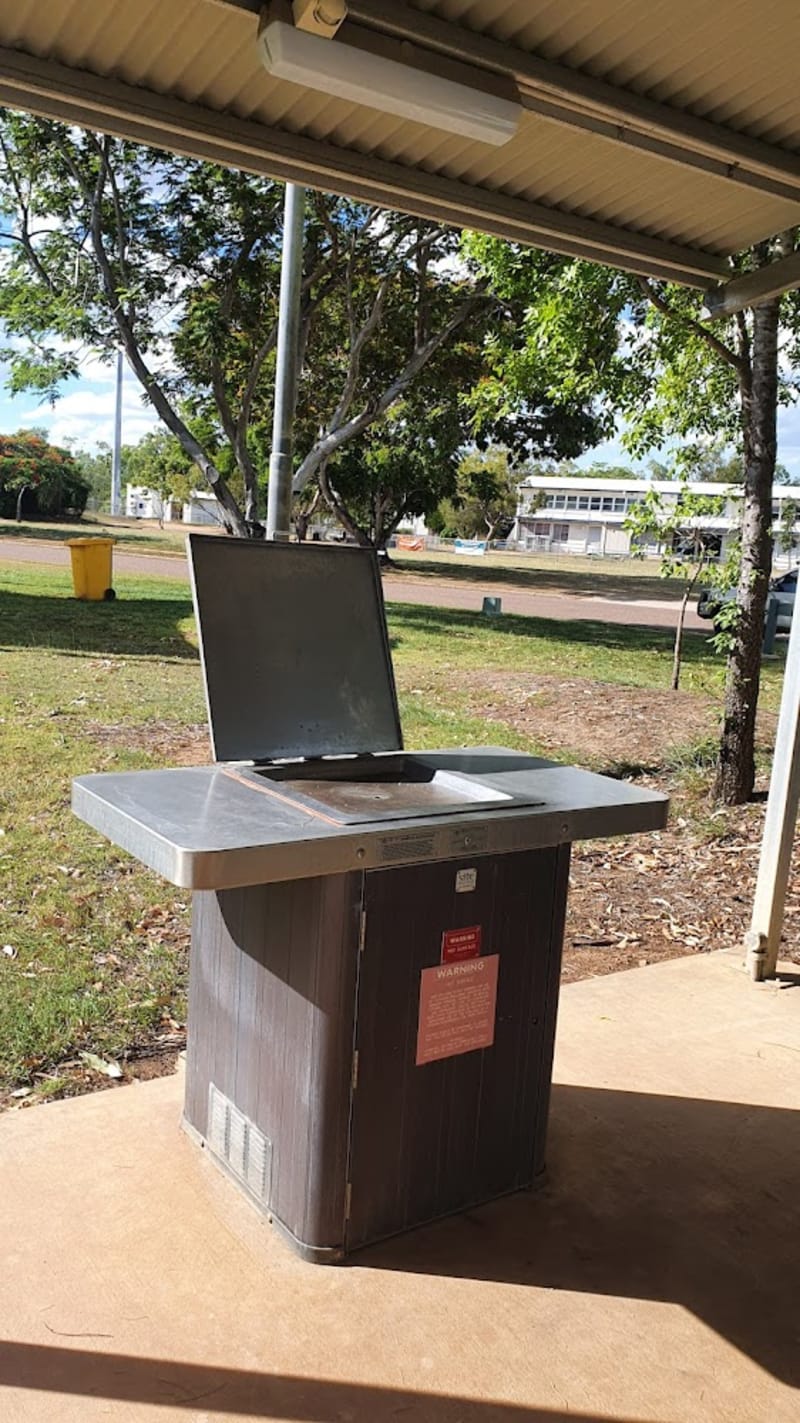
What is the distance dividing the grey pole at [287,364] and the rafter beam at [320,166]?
2.42m

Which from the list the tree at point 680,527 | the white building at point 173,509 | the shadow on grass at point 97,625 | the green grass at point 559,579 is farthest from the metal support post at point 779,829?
the white building at point 173,509

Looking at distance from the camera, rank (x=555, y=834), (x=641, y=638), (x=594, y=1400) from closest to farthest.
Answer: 1. (x=594, y=1400)
2. (x=555, y=834)
3. (x=641, y=638)

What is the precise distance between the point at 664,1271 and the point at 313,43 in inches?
119

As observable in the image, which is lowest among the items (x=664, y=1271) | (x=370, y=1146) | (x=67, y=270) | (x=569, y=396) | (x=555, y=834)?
(x=664, y=1271)

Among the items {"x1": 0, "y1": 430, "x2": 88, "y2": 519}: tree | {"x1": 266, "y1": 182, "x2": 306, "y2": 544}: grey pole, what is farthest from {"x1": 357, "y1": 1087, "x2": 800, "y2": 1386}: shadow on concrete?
{"x1": 0, "y1": 430, "x2": 88, "y2": 519}: tree

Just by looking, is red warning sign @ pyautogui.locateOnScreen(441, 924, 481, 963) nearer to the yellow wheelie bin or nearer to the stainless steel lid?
the stainless steel lid

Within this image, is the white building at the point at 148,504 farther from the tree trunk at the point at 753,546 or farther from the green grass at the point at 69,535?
the tree trunk at the point at 753,546

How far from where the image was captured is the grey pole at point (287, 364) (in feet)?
19.9

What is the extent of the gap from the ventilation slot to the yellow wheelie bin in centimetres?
1409

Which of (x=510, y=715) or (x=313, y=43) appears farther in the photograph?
(x=510, y=715)

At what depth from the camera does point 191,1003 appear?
3.06 meters

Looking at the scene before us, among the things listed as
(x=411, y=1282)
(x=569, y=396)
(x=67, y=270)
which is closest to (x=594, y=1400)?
(x=411, y=1282)

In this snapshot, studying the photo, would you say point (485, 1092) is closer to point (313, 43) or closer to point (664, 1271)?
point (664, 1271)

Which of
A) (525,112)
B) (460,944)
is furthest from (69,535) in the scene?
(460,944)
